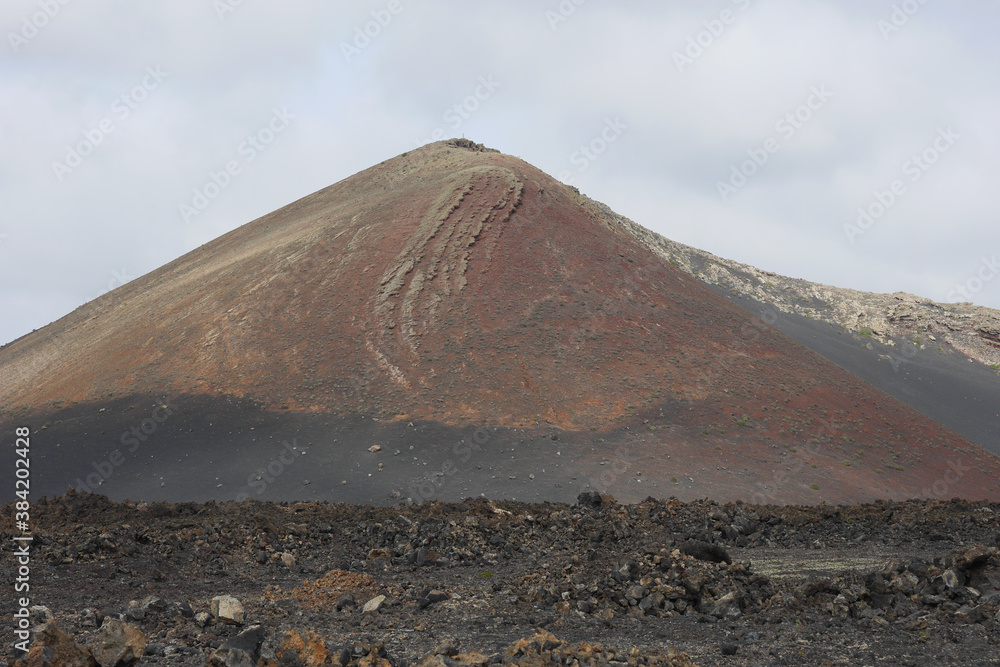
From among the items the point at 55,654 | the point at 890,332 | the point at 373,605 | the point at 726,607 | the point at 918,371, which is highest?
the point at 55,654

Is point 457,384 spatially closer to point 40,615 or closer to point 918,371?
point 40,615

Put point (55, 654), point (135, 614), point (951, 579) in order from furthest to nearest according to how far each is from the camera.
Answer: point (135, 614) < point (951, 579) < point (55, 654)

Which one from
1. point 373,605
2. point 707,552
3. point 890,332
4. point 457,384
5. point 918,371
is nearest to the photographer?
point 373,605

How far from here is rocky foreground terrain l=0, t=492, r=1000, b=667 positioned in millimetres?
6852

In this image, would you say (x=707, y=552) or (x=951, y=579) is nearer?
(x=951, y=579)

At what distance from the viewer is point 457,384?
26.5 m

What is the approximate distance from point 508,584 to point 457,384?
1556 cm

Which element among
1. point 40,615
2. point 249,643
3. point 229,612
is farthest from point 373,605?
point 40,615

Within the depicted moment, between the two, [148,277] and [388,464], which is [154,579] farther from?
[148,277]

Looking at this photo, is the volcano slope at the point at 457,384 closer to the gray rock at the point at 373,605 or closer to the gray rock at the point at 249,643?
the gray rock at the point at 373,605

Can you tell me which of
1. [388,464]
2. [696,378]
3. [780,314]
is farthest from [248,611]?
[780,314]

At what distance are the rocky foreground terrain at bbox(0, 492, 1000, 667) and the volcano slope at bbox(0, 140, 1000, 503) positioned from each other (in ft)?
15.1

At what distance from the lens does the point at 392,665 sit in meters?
6.37

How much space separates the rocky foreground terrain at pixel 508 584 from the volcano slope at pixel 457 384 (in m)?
4.60
